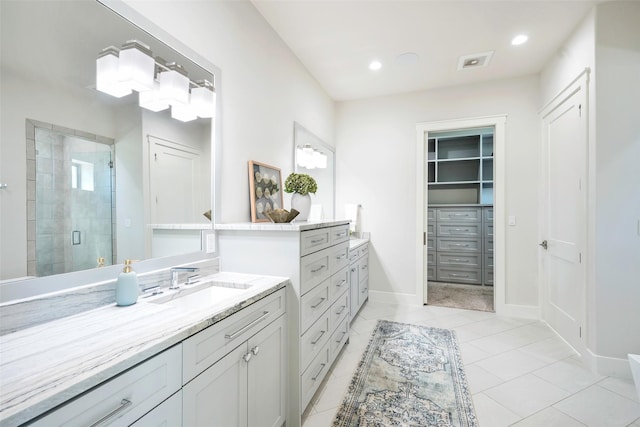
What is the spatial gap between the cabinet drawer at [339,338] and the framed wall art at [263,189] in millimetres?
1088

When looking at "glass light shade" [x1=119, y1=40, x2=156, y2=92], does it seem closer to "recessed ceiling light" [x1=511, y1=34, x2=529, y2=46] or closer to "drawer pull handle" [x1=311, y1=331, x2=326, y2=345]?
"drawer pull handle" [x1=311, y1=331, x2=326, y2=345]

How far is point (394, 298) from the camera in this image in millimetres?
3832

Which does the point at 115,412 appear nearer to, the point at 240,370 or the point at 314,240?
the point at 240,370

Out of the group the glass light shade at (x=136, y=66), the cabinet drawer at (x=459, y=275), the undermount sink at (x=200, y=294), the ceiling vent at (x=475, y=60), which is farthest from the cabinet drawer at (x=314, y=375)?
the cabinet drawer at (x=459, y=275)

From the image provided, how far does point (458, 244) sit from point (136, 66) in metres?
4.95

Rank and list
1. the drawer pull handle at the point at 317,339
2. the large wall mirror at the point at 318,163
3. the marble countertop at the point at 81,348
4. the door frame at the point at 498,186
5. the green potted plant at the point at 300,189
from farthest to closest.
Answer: the door frame at the point at 498,186 → the large wall mirror at the point at 318,163 → the green potted plant at the point at 300,189 → the drawer pull handle at the point at 317,339 → the marble countertop at the point at 81,348

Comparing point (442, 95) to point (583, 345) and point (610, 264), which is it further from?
point (583, 345)

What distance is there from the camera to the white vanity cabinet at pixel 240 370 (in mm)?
933

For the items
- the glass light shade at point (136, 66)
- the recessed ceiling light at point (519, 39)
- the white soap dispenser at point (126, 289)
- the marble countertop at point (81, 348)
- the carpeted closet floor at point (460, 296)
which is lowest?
the carpeted closet floor at point (460, 296)

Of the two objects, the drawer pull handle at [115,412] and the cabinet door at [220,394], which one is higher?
the drawer pull handle at [115,412]

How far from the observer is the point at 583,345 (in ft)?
7.54

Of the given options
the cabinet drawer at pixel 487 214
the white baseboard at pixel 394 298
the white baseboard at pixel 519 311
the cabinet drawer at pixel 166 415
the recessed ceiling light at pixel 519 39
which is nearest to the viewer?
the cabinet drawer at pixel 166 415

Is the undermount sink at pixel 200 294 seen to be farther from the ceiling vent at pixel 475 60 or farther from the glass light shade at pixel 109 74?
the ceiling vent at pixel 475 60

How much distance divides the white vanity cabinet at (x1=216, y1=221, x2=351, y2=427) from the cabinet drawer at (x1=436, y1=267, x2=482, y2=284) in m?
3.50
